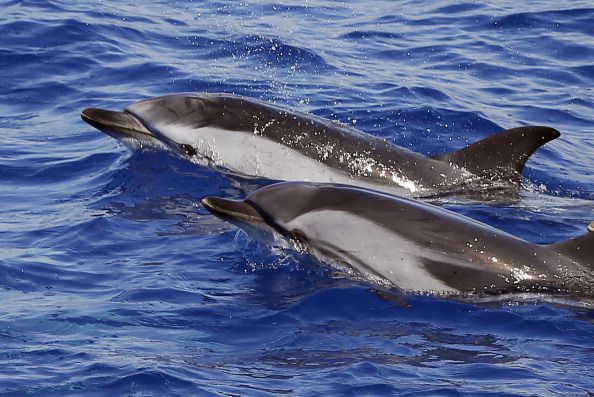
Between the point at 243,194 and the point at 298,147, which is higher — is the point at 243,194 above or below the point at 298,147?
below

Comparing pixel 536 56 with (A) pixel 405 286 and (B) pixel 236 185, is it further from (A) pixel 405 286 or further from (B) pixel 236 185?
(A) pixel 405 286

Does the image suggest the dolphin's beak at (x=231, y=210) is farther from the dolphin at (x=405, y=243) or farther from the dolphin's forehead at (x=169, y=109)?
the dolphin's forehead at (x=169, y=109)

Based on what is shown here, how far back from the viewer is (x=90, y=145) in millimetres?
14109

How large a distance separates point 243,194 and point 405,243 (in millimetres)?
3041

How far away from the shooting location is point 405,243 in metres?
9.55

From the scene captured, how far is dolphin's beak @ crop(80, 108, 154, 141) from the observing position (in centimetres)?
1273

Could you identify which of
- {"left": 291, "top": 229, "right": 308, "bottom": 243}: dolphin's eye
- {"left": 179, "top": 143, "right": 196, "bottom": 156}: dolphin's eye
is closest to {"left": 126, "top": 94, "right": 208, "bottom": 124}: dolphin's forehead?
{"left": 179, "top": 143, "right": 196, "bottom": 156}: dolphin's eye

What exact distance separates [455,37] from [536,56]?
4.78 feet

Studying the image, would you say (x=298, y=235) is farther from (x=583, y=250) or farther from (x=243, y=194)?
(x=243, y=194)

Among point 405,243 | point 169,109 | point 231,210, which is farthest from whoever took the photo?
point 169,109

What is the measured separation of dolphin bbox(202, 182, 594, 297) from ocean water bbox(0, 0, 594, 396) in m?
0.20

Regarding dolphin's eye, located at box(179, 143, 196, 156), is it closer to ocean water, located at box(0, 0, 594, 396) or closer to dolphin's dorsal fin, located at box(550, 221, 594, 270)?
ocean water, located at box(0, 0, 594, 396)

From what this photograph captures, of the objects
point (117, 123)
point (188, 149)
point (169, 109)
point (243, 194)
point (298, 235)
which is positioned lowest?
point (243, 194)

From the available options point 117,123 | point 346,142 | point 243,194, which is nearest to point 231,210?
point 243,194
